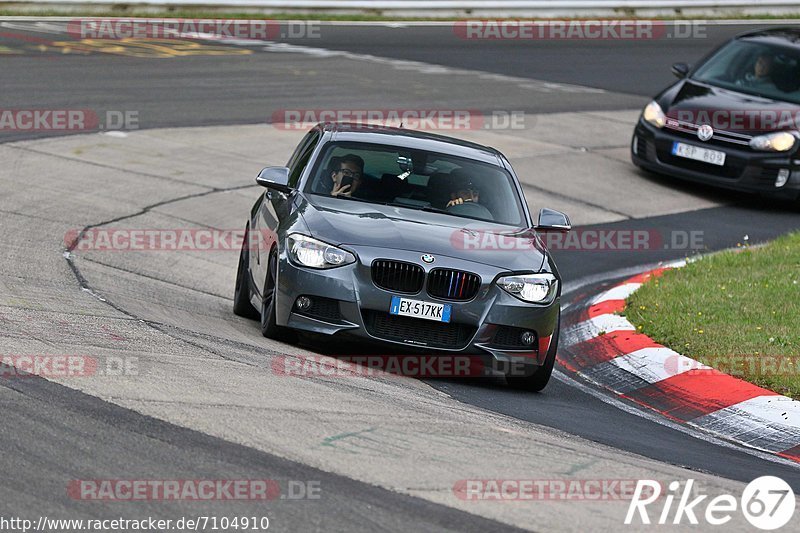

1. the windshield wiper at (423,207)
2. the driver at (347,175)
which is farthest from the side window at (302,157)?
the windshield wiper at (423,207)

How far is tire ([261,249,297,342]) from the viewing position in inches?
334

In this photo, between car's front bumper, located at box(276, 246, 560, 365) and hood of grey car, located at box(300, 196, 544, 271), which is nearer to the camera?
car's front bumper, located at box(276, 246, 560, 365)

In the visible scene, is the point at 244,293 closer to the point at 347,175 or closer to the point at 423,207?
the point at 347,175

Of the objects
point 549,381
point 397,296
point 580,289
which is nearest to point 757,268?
point 580,289

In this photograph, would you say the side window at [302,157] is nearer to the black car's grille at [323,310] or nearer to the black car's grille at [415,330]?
the black car's grille at [323,310]

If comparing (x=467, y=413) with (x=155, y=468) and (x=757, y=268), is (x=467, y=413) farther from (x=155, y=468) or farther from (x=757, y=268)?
(x=757, y=268)

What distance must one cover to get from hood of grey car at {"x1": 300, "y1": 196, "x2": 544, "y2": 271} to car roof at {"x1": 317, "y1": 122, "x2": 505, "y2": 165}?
80 cm

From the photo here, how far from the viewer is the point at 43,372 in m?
6.50

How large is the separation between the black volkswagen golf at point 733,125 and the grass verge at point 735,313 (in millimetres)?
3587

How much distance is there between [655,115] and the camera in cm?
1692

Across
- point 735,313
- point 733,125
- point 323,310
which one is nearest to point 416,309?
point 323,310

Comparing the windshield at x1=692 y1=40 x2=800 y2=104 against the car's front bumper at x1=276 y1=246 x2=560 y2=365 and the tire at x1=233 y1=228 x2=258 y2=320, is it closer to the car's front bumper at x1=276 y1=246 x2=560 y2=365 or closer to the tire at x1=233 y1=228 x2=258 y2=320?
the tire at x1=233 y1=228 x2=258 y2=320

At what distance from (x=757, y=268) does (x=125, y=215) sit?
5.79 metres

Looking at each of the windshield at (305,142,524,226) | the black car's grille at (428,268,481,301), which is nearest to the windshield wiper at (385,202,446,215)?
the windshield at (305,142,524,226)
